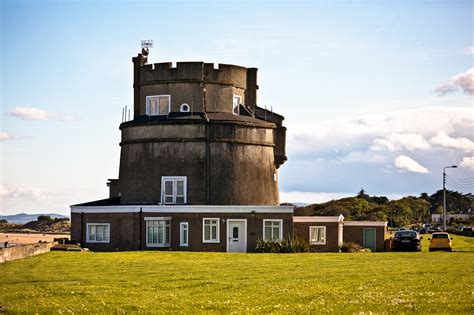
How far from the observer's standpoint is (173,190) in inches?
2298

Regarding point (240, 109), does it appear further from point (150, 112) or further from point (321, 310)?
point (321, 310)

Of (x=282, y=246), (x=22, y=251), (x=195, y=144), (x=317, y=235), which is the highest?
(x=195, y=144)

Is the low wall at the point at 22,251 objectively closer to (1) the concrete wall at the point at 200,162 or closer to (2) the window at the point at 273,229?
(1) the concrete wall at the point at 200,162

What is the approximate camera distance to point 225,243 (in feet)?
176

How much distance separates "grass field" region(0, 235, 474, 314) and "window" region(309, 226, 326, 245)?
60.0 ft

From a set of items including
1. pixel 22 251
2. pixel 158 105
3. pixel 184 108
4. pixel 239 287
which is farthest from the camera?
pixel 158 105

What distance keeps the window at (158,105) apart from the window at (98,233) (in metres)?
10.5

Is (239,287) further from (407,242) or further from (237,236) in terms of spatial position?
(407,242)

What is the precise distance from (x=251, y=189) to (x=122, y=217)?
9.69 meters

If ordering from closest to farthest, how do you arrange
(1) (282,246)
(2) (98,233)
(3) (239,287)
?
(3) (239,287), (1) (282,246), (2) (98,233)

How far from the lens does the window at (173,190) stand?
5822cm

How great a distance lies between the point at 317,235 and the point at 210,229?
25.4 feet

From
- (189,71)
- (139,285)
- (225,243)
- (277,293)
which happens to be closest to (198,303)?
(277,293)

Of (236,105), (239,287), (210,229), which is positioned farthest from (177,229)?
(239,287)
